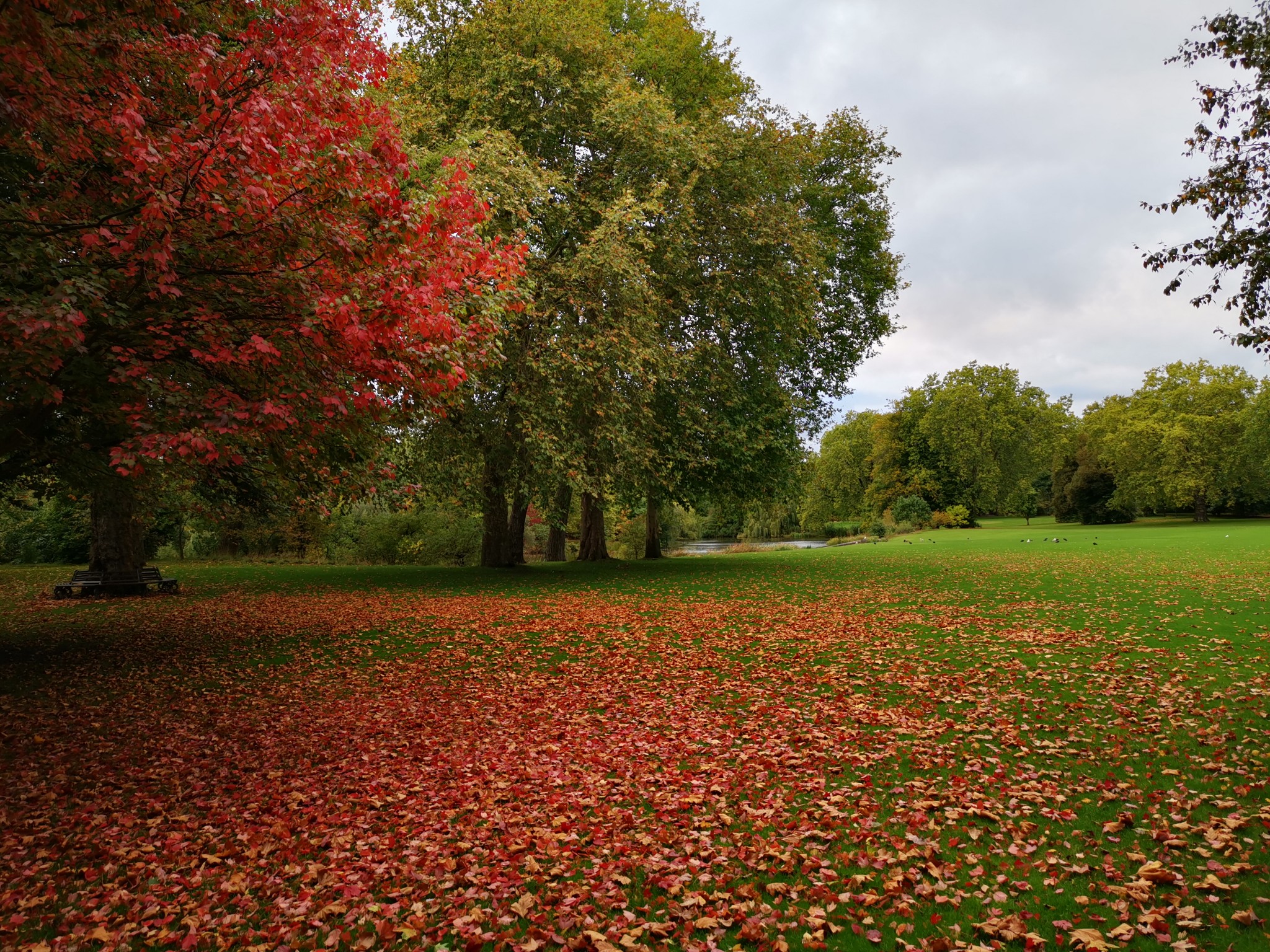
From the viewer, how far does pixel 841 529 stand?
71.8 m

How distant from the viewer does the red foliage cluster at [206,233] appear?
20.0 ft

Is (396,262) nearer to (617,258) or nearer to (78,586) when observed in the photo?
(617,258)

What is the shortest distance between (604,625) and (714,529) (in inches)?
2617

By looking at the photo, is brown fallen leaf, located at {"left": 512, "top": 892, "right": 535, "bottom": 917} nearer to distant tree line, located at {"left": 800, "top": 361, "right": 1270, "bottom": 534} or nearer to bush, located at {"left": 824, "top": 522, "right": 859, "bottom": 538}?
distant tree line, located at {"left": 800, "top": 361, "right": 1270, "bottom": 534}

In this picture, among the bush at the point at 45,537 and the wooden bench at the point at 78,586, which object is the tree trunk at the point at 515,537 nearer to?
the wooden bench at the point at 78,586

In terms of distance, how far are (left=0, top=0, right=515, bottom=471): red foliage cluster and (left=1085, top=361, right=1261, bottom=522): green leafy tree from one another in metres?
62.0

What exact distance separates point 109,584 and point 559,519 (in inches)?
456

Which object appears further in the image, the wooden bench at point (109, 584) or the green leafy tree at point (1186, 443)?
the green leafy tree at point (1186, 443)

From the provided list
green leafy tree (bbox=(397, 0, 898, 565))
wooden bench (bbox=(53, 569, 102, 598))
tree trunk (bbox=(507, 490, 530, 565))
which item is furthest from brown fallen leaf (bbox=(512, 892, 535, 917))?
tree trunk (bbox=(507, 490, 530, 565))

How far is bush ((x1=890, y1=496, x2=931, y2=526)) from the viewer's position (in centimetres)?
6172

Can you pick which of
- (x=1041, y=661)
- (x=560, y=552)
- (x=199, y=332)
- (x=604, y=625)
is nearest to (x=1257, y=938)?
(x=1041, y=661)

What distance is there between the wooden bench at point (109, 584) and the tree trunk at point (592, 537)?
550 inches

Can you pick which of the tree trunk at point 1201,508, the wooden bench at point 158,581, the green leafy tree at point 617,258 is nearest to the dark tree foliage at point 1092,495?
the tree trunk at point 1201,508

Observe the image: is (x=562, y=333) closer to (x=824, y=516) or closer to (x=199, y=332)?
(x=199, y=332)
